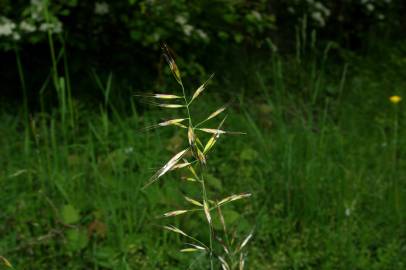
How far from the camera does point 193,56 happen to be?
3863 mm

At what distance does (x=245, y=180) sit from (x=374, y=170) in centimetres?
71

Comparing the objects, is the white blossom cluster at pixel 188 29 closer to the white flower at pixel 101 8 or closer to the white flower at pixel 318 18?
the white flower at pixel 101 8

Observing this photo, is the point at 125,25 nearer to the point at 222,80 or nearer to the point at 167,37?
the point at 167,37

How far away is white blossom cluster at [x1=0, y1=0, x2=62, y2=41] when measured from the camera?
10.5ft

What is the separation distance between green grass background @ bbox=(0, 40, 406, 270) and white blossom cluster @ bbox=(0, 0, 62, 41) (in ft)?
1.72

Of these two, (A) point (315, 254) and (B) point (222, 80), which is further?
(B) point (222, 80)

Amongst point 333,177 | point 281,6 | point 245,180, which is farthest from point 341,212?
point 281,6

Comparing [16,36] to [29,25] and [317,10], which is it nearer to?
[29,25]

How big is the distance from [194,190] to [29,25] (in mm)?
1354

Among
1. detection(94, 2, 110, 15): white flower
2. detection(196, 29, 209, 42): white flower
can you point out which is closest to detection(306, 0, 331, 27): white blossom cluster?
detection(196, 29, 209, 42): white flower

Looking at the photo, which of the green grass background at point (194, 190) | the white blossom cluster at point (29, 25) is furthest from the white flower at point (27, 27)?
the green grass background at point (194, 190)

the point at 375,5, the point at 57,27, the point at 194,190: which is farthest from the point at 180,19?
the point at 375,5

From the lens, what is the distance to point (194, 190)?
8.57 feet

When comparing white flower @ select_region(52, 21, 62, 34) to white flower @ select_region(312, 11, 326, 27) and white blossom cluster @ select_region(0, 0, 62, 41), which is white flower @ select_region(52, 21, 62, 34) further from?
white flower @ select_region(312, 11, 326, 27)
